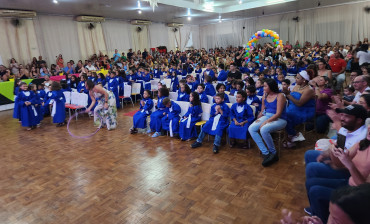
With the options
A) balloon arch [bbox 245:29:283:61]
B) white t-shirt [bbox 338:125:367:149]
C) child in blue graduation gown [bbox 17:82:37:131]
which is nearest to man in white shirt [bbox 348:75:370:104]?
white t-shirt [bbox 338:125:367:149]

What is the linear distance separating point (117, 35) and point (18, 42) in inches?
221

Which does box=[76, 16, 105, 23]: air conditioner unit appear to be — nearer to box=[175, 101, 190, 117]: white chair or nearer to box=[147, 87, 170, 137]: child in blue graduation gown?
box=[147, 87, 170, 137]: child in blue graduation gown

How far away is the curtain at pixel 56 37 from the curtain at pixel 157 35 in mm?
5632

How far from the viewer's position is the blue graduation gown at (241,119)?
14.1 feet

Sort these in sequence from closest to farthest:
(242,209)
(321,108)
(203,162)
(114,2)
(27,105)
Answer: (242,209)
(203,162)
(321,108)
(27,105)
(114,2)

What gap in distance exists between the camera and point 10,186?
12.0 ft

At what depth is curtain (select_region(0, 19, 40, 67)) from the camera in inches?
449

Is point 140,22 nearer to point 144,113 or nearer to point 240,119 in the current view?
point 144,113

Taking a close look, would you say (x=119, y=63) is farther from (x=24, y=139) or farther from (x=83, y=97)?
(x=24, y=139)

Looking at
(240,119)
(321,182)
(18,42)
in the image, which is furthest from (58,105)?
(18,42)

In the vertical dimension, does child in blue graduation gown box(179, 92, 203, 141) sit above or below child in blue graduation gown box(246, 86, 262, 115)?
Answer: below

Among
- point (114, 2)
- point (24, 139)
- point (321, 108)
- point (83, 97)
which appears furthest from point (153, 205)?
point (114, 2)

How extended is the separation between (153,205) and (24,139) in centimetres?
437

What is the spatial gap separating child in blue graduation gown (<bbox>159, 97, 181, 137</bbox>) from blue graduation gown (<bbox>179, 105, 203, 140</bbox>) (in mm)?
166
